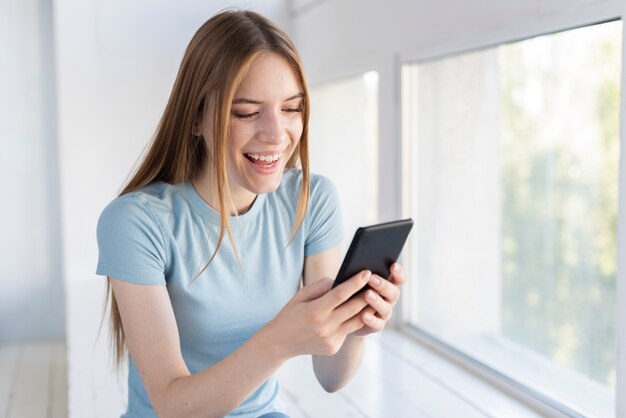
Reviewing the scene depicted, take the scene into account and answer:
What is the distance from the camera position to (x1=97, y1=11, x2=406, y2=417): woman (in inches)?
46.4

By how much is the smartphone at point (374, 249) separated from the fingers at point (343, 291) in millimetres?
20

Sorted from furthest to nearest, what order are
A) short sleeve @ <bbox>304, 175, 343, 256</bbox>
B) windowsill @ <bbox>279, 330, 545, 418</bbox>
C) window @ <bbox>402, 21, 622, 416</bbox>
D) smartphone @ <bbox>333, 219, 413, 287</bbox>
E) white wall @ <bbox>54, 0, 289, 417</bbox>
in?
1. window @ <bbox>402, 21, 622, 416</bbox>
2. white wall @ <bbox>54, 0, 289, 417</bbox>
3. windowsill @ <bbox>279, 330, 545, 418</bbox>
4. short sleeve @ <bbox>304, 175, 343, 256</bbox>
5. smartphone @ <bbox>333, 219, 413, 287</bbox>

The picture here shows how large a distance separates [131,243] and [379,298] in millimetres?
447

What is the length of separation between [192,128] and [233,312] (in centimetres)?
36

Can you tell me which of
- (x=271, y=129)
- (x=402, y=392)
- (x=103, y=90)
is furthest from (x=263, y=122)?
(x=103, y=90)

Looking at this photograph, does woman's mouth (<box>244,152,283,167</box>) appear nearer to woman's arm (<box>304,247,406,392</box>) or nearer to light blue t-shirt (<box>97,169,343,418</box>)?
light blue t-shirt (<box>97,169,343,418</box>)

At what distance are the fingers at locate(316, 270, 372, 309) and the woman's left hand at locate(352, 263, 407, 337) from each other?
0.03m

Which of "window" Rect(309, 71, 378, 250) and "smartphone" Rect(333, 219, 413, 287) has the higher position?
"window" Rect(309, 71, 378, 250)

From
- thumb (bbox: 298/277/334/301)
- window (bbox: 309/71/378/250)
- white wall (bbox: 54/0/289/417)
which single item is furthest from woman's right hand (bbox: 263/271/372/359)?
window (bbox: 309/71/378/250)

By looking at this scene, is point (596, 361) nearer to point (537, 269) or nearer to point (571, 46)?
point (537, 269)

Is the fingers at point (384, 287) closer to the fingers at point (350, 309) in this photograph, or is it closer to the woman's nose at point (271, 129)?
the fingers at point (350, 309)

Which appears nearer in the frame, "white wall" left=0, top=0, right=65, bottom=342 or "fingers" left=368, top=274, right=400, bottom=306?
"fingers" left=368, top=274, right=400, bottom=306

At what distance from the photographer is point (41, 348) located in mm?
3912

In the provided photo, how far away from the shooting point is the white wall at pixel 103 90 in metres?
3.80
